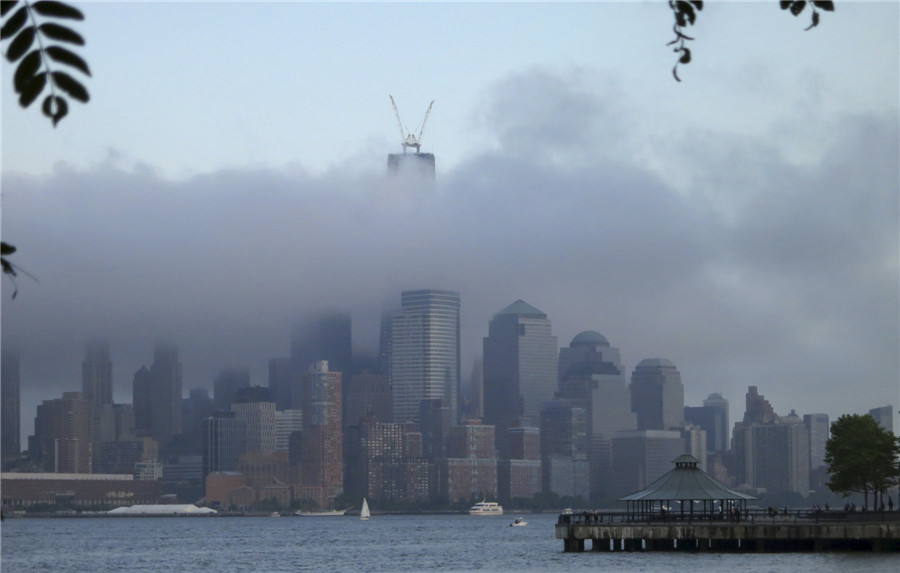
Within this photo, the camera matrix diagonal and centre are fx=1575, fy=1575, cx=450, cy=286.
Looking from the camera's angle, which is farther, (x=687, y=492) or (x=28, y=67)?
(x=687, y=492)

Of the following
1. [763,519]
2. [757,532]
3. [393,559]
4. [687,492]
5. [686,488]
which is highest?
[686,488]

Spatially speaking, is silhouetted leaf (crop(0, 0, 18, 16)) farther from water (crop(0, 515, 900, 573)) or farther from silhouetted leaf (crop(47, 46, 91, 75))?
water (crop(0, 515, 900, 573))

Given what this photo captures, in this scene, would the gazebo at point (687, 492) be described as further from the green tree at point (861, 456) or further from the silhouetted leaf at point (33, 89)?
the silhouetted leaf at point (33, 89)

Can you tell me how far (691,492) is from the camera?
346ft

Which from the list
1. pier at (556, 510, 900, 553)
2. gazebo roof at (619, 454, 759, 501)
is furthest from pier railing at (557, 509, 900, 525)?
gazebo roof at (619, 454, 759, 501)

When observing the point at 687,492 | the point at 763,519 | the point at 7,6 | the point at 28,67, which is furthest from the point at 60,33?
the point at 763,519

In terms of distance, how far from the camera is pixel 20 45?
20.9 ft

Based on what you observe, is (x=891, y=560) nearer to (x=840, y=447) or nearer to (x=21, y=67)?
(x=840, y=447)

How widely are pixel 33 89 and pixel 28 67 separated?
10 cm

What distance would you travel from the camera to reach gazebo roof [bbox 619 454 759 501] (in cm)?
10512

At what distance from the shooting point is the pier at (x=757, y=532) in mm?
97688

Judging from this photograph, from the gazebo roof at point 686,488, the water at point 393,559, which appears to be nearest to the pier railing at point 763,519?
the gazebo roof at point 686,488

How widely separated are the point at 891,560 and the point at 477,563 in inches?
1652

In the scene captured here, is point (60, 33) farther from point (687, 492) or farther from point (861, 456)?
point (861, 456)
